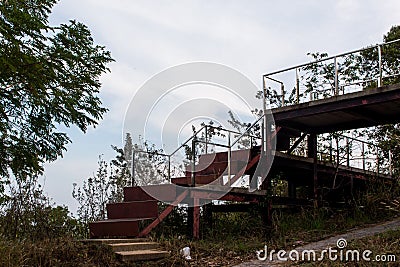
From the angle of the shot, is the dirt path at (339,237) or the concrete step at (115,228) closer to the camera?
the dirt path at (339,237)

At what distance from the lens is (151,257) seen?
7.58 m

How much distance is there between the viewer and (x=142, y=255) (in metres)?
7.48

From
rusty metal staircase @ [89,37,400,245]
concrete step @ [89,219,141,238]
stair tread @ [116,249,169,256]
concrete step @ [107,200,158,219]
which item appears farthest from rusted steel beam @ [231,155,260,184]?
stair tread @ [116,249,169,256]

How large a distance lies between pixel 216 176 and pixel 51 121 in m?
3.59

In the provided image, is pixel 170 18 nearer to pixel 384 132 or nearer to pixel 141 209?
pixel 141 209

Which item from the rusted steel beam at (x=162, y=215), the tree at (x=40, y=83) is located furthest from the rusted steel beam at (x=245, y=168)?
the tree at (x=40, y=83)

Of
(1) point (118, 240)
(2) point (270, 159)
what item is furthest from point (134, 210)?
(2) point (270, 159)

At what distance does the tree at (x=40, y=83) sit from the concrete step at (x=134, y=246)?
1.66 meters

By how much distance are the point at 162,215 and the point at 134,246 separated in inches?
47.8

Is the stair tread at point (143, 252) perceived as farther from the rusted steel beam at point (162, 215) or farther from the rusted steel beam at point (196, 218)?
the rusted steel beam at point (196, 218)

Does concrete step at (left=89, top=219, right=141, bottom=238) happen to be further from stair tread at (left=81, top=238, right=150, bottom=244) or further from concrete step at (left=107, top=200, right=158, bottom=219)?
concrete step at (left=107, top=200, right=158, bottom=219)

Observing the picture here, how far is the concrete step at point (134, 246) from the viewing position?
25.0 ft

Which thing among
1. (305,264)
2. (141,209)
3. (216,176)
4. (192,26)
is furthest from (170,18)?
(305,264)

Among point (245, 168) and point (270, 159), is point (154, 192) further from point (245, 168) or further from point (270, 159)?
point (270, 159)
